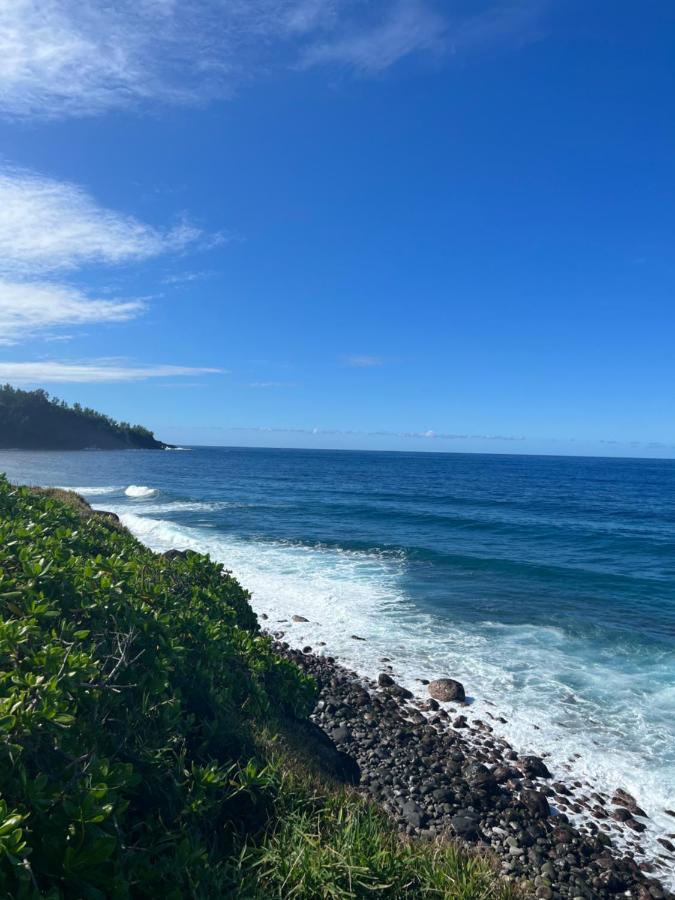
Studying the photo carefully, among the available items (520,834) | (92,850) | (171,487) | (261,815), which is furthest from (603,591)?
(171,487)

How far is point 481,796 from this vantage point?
8.79 meters

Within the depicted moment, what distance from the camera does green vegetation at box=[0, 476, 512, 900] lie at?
10.8ft

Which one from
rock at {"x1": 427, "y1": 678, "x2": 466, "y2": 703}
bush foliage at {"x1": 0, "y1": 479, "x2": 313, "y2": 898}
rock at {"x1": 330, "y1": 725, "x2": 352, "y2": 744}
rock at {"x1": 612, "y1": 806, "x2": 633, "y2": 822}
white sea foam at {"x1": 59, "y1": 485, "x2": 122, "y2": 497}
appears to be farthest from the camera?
white sea foam at {"x1": 59, "y1": 485, "x2": 122, "y2": 497}

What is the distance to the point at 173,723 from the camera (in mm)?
4922

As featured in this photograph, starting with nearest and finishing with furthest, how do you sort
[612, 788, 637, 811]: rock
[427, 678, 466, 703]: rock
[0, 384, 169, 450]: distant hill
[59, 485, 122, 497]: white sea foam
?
[612, 788, 637, 811]: rock < [427, 678, 466, 703]: rock < [59, 485, 122, 497]: white sea foam < [0, 384, 169, 450]: distant hill

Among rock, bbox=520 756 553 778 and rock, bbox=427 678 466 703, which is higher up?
rock, bbox=427 678 466 703

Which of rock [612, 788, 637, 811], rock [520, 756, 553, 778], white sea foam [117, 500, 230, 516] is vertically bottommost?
rock [612, 788, 637, 811]

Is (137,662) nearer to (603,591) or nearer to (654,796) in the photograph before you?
(654,796)

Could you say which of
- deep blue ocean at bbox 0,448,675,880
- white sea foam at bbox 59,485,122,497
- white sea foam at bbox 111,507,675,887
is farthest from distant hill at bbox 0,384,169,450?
white sea foam at bbox 111,507,675,887

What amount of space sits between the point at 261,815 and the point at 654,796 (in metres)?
7.66

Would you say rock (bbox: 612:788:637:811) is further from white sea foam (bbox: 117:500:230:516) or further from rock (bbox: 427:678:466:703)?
white sea foam (bbox: 117:500:230:516)

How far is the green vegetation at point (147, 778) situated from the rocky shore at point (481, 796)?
2.81 metres

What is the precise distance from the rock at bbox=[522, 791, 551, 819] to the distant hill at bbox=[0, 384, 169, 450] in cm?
14021

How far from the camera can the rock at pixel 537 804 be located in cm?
848
